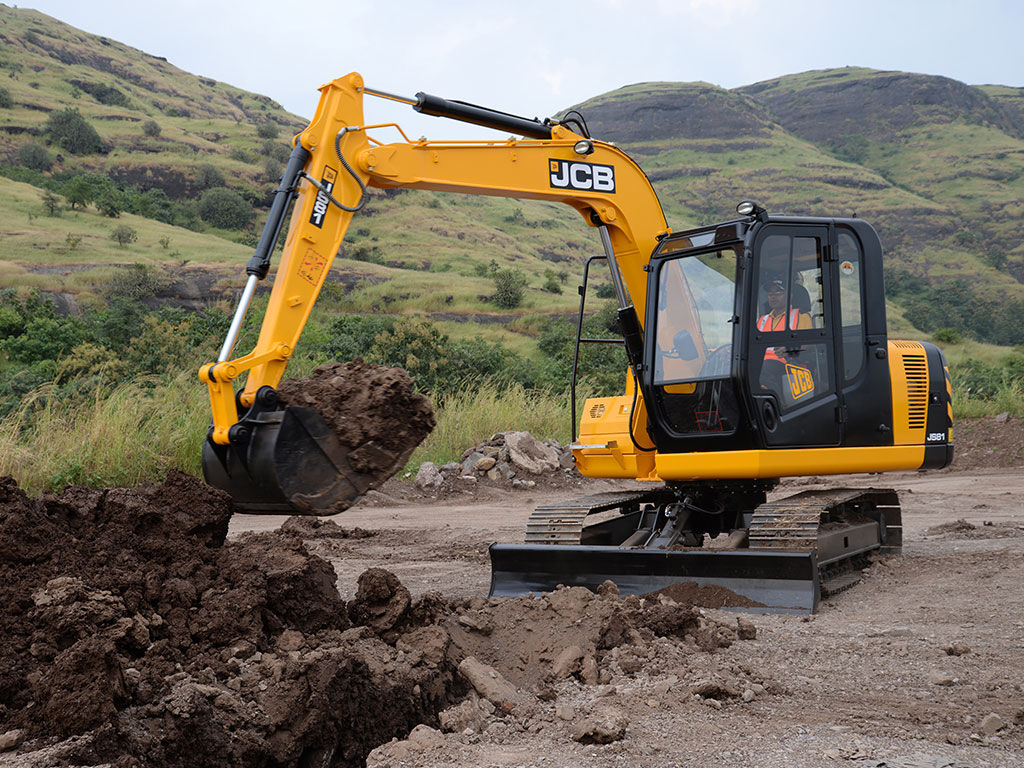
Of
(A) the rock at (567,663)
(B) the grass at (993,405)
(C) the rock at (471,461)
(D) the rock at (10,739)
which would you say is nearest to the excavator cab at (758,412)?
(A) the rock at (567,663)

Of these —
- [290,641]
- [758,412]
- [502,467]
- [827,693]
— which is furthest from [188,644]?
[502,467]

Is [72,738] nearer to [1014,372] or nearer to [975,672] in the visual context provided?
[975,672]

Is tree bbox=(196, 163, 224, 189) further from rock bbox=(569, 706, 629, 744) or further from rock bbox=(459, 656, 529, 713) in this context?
rock bbox=(569, 706, 629, 744)

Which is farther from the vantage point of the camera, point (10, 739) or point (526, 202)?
point (526, 202)

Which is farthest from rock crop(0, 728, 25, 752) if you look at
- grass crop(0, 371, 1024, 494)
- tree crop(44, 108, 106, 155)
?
tree crop(44, 108, 106, 155)

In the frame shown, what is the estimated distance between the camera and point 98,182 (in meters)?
A: 51.0

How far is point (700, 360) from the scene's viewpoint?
20.6ft

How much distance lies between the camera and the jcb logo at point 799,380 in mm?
6160

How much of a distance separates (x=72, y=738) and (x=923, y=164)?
127 metres

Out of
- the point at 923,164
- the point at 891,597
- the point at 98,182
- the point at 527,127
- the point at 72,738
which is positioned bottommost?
the point at 891,597

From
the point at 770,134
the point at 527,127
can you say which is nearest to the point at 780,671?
the point at 527,127

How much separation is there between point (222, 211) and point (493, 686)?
56.3 meters

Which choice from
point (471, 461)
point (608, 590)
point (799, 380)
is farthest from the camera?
point (471, 461)

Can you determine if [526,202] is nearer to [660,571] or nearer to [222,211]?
[222,211]
